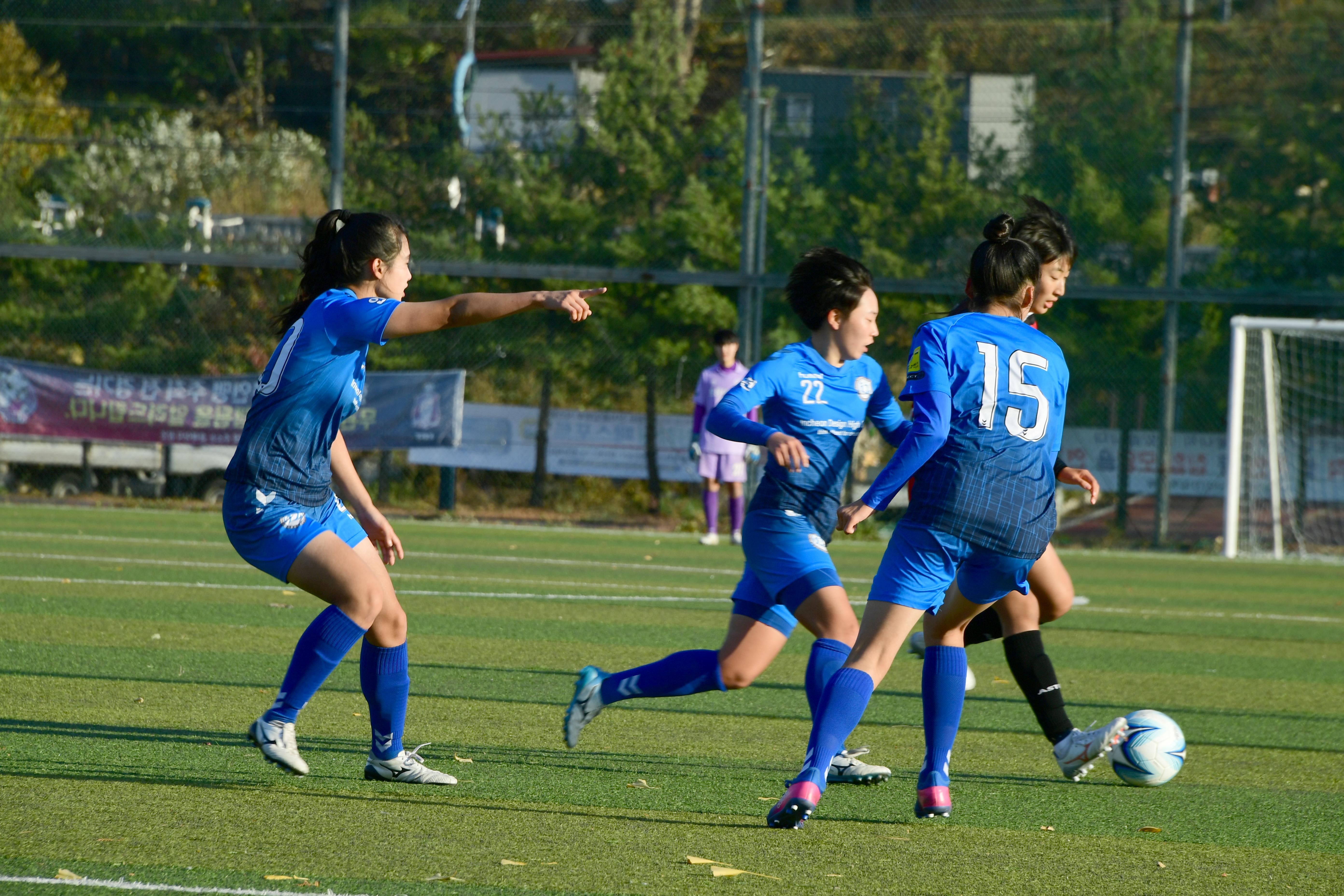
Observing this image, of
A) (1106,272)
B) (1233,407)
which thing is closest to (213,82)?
(1106,272)

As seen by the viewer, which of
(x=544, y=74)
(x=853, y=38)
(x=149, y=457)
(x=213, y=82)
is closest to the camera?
(x=149, y=457)

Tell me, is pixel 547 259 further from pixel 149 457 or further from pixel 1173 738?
pixel 1173 738

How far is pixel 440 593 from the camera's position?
9984 millimetres

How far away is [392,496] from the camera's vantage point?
58.9 ft

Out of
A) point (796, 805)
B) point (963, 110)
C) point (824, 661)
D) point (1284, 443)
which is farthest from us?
point (963, 110)

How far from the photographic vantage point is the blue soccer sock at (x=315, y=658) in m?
4.31

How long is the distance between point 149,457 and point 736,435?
15132mm

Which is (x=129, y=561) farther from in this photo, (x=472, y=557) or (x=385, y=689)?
(x=385, y=689)

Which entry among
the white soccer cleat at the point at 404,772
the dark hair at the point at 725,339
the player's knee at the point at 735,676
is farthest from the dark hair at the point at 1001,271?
the dark hair at the point at 725,339

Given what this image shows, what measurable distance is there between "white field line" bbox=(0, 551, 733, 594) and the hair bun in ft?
21.1

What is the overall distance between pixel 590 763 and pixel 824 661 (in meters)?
0.97

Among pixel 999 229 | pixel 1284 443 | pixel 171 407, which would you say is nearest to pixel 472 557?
pixel 171 407

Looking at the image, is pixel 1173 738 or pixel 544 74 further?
pixel 544 74

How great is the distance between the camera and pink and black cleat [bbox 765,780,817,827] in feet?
13.0
